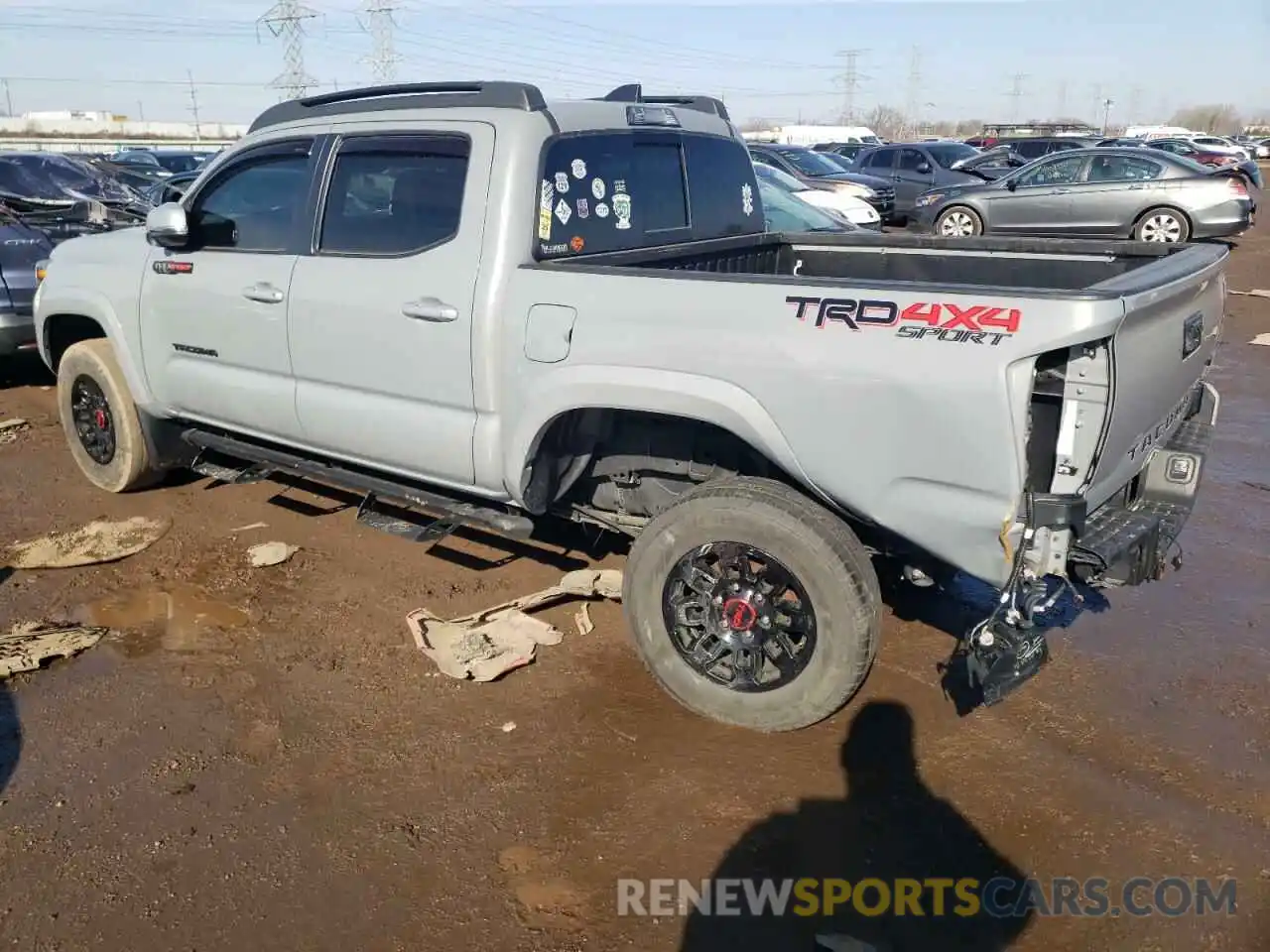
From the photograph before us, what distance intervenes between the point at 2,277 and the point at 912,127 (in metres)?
127

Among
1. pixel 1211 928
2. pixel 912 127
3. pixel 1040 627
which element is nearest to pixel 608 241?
pixel 1040 627

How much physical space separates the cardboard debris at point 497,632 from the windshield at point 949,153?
734 inches

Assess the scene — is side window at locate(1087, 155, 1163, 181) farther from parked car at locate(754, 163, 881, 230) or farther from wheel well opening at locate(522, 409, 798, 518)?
wheel well opening at locate(522, 409, 798, 518)

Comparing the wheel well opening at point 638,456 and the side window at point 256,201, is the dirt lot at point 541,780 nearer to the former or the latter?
the wheel well opening at point 638,456

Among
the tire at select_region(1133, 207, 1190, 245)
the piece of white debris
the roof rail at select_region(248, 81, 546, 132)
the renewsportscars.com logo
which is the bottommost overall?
the renewsportscars.com logo

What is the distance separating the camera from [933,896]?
2732 mm

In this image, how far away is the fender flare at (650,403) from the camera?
10.3ft

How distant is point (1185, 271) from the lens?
10.6ft

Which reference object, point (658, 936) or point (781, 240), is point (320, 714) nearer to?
point (658, 936)

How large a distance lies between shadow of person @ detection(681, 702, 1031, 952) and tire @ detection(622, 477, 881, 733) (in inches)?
13.4

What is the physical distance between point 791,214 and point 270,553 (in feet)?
19.6

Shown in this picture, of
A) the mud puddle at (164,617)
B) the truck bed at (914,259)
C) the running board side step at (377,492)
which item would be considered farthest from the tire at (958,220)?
the mud puddle at (164,617)

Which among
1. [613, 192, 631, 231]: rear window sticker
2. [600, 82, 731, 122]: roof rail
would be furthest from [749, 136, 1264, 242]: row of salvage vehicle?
[613, 192, 631, 231]: rear window sticker

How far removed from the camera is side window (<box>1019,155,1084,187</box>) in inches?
616
